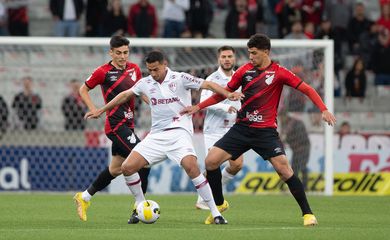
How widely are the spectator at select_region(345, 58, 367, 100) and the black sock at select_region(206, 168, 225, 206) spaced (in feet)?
36.9

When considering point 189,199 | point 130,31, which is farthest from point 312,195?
point 130,31

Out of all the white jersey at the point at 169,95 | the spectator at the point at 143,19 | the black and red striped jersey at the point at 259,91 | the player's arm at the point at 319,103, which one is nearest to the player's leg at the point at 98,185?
the white jersey at the point at 169,95

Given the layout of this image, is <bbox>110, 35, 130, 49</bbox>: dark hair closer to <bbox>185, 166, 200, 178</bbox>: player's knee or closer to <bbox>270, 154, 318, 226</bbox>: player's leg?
<bbox>185, 166, 200, 178</bbox>: player's knee

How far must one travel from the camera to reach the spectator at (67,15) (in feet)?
77.4

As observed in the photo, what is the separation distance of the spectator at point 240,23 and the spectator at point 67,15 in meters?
3.31

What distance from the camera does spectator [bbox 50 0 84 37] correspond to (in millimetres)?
23594

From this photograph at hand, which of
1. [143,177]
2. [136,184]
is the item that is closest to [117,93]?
[143,177]

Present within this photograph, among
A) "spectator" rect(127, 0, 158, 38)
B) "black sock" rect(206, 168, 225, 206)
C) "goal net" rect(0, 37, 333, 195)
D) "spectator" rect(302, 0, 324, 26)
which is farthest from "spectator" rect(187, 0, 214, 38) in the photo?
"black sock" rect(206, 168, 225, 206)

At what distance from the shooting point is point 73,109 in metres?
21.3

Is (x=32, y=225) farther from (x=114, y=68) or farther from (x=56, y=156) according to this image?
(x=56, y=156)

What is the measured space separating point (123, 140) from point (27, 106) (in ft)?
→ 25.1

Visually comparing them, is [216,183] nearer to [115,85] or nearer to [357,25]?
[115,85]

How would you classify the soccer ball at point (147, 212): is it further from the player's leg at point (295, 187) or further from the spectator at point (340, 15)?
the spectator at point (340, 15)

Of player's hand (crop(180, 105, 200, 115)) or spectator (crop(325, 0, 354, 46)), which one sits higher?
player's hand (crop(180, 105, 200, 115))
